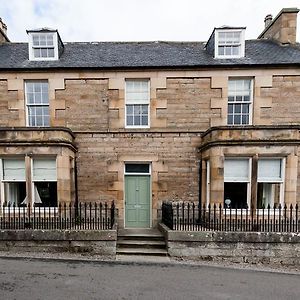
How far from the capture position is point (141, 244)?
7.97 metres

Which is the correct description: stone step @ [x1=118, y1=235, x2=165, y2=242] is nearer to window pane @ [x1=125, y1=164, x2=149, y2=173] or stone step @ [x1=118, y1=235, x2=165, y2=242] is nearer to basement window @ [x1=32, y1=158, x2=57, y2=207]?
window pane @ [x1=125, y1=164, x2=149, y2=173]

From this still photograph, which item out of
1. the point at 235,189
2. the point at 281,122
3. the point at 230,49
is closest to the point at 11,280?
the point at 235,189

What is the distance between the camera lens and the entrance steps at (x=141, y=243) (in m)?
7.55

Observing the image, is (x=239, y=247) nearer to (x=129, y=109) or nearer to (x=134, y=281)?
(x=134, y=281)

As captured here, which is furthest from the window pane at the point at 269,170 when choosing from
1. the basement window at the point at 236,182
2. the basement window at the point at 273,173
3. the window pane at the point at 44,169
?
the window pane at the point at 44,169

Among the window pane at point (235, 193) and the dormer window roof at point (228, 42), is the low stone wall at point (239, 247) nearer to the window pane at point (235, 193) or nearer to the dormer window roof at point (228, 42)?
the window pane at point (235, 193)

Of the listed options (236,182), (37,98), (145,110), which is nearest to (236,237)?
(236,182)

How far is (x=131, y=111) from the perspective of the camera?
10242mm

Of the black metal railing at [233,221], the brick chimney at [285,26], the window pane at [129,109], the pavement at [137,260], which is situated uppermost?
the brick chimney at [285,26]

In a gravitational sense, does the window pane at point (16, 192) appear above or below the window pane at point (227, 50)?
below

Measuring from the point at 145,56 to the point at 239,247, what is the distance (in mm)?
8807

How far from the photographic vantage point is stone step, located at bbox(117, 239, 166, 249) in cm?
793

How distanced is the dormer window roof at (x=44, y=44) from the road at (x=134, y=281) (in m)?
8.50

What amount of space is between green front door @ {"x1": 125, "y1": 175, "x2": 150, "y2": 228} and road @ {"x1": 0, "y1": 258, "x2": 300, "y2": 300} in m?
3.35
